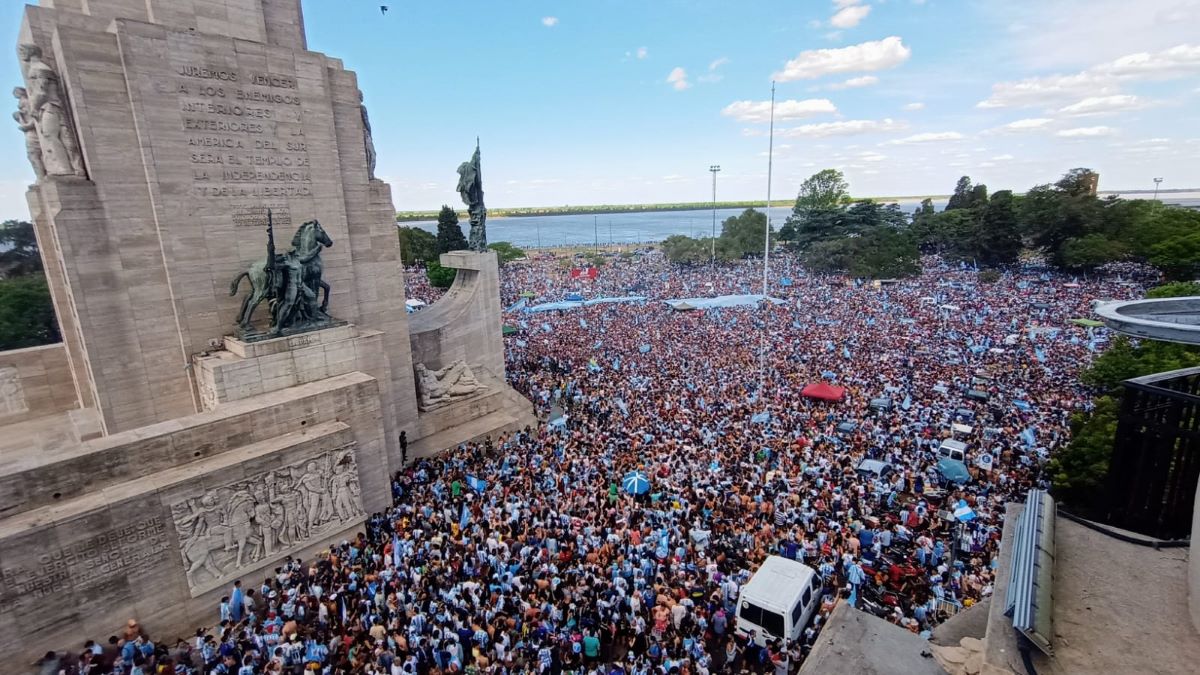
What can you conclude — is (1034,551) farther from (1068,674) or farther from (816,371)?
(816,371)

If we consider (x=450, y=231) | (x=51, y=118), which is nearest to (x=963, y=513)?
(x=51, y=118)

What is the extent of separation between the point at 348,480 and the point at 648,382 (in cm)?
1249

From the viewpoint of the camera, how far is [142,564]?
9625 millimetres

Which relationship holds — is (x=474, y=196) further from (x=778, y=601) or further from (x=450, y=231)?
(x=450, y=231)

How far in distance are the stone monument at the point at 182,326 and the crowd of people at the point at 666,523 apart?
111 centimetres

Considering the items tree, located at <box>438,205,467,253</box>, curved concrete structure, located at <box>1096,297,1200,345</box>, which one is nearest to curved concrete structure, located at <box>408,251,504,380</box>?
curved concrete structure, located at <box>1096,297,1200,345</box>

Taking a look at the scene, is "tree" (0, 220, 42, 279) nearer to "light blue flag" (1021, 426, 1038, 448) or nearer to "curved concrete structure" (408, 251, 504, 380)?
"curved concrete structure" (408, 251, 504, 380)

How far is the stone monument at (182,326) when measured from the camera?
9477mm

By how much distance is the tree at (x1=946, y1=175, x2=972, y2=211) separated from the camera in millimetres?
76750

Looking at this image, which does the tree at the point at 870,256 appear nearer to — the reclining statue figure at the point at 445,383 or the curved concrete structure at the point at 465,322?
the curved concrete structure at the point at 465,322

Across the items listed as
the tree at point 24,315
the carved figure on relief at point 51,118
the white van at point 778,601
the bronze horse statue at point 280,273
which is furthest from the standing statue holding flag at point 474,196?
the tree at point 24,315

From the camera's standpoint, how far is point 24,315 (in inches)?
1084

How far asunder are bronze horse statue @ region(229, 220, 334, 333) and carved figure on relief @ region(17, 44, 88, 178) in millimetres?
3904

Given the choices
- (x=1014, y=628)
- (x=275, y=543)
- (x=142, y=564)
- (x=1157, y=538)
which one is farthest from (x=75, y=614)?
(x=1157, y=538)
